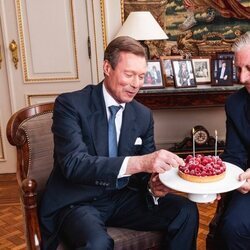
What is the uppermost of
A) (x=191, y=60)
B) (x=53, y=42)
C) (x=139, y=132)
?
(x=53, y=42)

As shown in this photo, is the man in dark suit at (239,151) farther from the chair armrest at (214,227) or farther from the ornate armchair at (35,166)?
the ornate armchair at (35,166)

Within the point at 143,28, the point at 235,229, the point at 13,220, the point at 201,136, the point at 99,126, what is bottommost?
the point at 13,220

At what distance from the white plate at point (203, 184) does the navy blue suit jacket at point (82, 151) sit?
7.4 inches

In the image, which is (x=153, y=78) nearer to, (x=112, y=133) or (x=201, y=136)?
(x=201, y=136)

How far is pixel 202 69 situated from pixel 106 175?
202cm

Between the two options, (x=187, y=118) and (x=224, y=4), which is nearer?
(x=224, y=4)

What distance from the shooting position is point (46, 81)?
3359 millimetres

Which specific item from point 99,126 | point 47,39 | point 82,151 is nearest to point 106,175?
point 82,151

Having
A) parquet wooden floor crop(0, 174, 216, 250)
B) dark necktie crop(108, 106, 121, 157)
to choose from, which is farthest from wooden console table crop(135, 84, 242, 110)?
dark necktie crop(108, 106, 121, 157)

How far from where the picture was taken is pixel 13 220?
2.62 m

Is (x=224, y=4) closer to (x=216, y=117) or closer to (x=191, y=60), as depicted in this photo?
(x=191, y=60)

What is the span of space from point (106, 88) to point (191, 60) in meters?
1.65

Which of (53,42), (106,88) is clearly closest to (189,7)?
(53,42)

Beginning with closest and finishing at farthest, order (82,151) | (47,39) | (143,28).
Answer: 1. (82,151)
2. (143,28)
3. (47,39)
